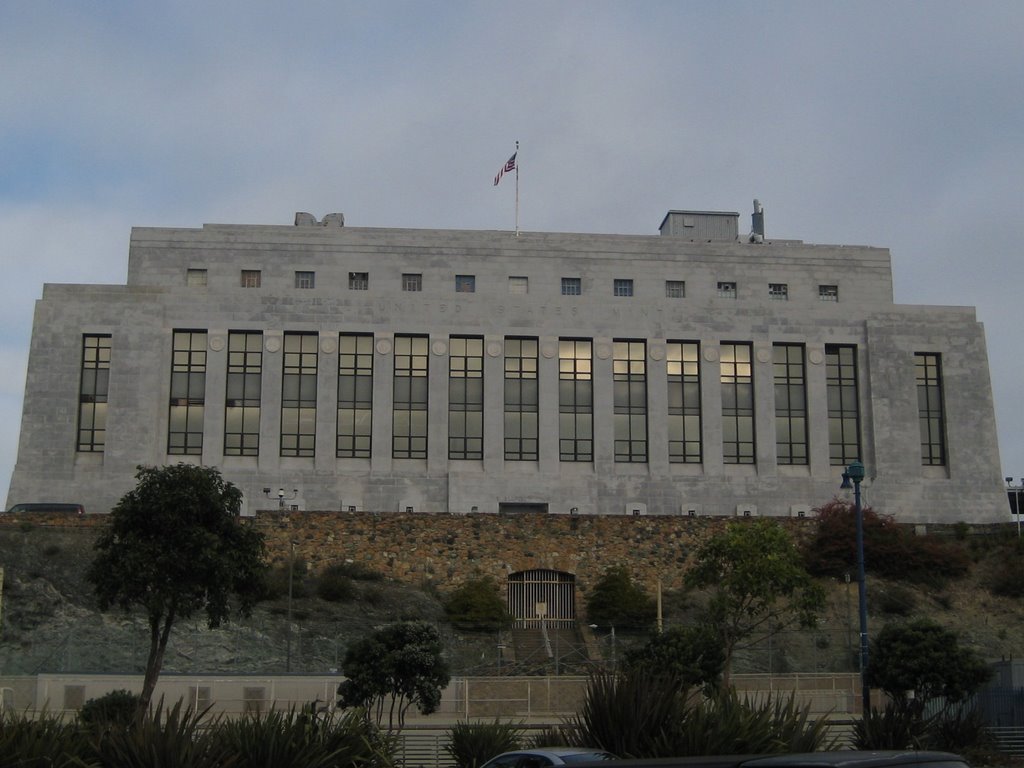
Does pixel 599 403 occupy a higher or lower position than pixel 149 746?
higher

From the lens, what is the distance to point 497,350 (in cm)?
6888

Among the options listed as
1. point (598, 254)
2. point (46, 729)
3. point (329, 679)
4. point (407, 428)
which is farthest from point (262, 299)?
point (46, 729)

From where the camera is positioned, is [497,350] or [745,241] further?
[745,241]

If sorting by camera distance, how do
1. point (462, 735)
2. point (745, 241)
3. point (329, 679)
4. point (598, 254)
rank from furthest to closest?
point (745, 241), point (598, 254), point (329, 679), point (462, 735)

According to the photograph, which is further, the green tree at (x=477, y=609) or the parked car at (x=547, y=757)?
the green tree at (x=477, y=609)

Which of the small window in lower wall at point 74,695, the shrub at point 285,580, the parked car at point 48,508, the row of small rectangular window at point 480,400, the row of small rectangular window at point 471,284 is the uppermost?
the row of small rectangular window at point 471,284

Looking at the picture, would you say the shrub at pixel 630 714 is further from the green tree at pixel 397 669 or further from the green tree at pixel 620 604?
the green tree at pixel 620 604

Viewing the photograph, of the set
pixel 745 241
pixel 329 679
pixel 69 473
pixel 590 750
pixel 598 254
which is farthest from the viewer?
pixel 745 241

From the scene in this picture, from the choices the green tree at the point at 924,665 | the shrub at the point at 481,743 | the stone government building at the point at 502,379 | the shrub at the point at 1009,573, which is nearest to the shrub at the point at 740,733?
the shrub at the point at 481,743

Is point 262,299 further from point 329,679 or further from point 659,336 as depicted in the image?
point 329,679

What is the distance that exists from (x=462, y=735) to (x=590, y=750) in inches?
196

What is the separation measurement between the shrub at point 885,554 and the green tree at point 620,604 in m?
8.65

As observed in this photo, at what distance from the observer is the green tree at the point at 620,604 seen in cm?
5469

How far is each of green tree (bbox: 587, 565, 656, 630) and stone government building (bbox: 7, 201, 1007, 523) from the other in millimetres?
11148
